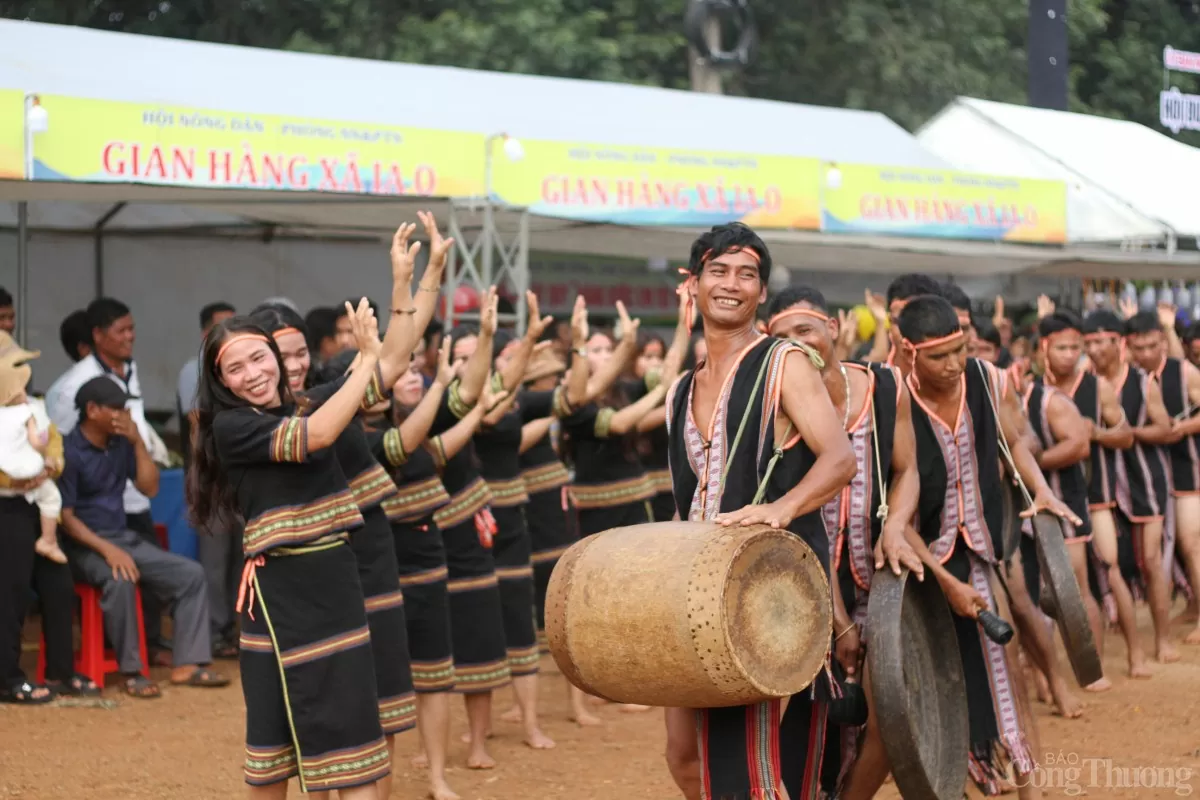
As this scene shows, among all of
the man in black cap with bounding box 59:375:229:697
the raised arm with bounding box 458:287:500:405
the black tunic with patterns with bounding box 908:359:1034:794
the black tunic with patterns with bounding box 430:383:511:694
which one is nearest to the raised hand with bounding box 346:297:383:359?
the raised arm with bounding box 458:287:500:405

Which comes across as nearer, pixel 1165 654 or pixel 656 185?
pixel 1165 654

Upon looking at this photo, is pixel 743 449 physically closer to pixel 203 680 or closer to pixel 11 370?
pixel 11 370

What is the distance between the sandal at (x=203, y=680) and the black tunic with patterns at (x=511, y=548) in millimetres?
2147

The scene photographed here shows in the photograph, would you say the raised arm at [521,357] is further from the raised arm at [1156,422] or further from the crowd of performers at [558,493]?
the raised arm at [1156,422]

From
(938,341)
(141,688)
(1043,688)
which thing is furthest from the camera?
(141,688)

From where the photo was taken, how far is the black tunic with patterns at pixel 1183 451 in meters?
10.2

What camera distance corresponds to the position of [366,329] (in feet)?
16.7

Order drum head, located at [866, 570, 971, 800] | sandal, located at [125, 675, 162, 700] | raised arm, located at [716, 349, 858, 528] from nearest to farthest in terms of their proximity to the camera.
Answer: raised arm, located at [716, 349, 858, 528]
drum head, located at [866, 570, 971, 800]
sandal, located at [125, 675, 162, 700]

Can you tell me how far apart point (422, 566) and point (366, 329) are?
5.55 ft

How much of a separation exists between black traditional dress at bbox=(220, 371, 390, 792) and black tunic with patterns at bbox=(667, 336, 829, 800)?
1.17 metres

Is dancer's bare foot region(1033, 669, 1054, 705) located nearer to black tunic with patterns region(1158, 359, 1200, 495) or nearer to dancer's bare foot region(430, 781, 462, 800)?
black tunic with patterns region(1158, 359, 1200, 495)

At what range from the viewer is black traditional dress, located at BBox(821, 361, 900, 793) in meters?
5.34

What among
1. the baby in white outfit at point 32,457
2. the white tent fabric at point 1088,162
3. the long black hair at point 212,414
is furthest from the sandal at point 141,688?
the white tent fabric at point 1088,162

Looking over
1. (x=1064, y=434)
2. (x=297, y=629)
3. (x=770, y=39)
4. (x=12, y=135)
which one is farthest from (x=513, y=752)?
(x=770, y=39)
